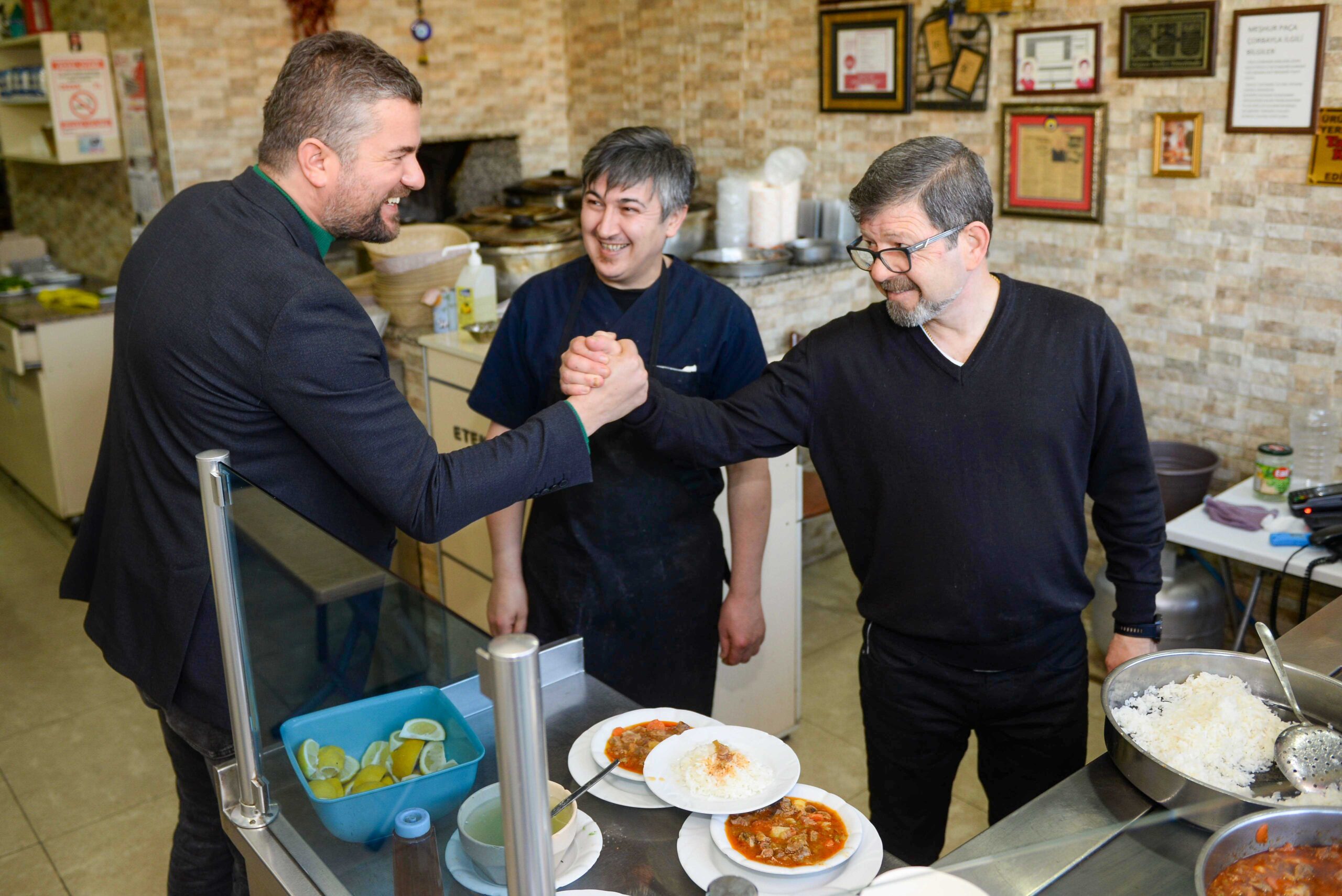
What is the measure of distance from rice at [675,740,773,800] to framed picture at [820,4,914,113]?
11.0 ft

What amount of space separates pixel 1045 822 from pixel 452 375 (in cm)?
259

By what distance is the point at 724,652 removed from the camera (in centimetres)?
263

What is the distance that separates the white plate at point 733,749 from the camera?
145cm

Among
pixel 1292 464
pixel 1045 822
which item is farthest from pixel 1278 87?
pixel 1045 822

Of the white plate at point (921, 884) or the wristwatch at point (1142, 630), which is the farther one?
the wristwatch at point (1142, 630)

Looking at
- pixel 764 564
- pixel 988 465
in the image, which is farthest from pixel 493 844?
pixel 764 564

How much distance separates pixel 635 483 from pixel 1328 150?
90.3 inches

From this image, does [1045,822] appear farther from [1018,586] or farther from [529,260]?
[529,260]

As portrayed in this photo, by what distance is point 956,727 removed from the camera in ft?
7.00

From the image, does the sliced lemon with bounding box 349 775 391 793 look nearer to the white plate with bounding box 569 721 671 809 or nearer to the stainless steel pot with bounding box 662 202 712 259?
the white plate with bounding box 569 721 671 809

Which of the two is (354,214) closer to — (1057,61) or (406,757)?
(406,757)

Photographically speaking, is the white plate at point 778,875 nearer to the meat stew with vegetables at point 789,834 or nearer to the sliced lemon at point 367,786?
the meat stew with vegetables at point 789,834

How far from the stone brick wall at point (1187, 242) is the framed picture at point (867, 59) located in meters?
0.06

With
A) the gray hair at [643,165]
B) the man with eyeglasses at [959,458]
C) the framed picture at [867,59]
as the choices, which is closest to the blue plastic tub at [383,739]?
the man with eyeglasses at [959,458]
